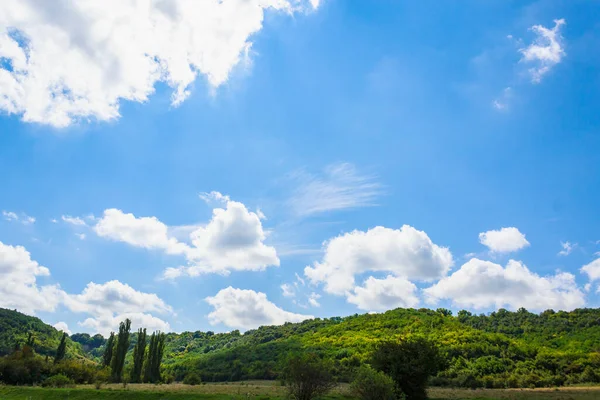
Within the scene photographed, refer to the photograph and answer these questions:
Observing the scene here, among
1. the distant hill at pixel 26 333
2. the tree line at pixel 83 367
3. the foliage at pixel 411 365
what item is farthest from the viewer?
the distant hill at pixel 26 333

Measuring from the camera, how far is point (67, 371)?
6419 cm

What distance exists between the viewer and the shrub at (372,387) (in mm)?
38625

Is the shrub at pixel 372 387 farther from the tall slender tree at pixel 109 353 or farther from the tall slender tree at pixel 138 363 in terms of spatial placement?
the tall slender tree at pixel 109 353

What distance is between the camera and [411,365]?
4881cm

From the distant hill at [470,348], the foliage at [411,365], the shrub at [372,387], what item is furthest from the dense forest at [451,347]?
the shrub at [372,387]

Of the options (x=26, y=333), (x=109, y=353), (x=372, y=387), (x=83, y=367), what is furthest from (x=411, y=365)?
(x=26, y=333)

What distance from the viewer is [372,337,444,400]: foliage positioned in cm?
4872

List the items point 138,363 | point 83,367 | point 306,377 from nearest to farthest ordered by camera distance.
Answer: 1. point 306,377
2. point 83,367
3. point 138,363

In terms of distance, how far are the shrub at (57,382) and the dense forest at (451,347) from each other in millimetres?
20245

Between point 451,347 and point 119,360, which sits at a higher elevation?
point 451,347

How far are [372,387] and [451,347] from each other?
232 ft

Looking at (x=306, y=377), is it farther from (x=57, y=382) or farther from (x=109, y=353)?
(x=109, y=353)

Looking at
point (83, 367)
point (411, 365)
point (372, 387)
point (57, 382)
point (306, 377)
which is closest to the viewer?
point (372, 387)

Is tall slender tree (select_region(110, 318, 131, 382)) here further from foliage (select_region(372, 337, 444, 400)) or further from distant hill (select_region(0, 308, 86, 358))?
distant hill (select_region(0, 308, 86, 358))
